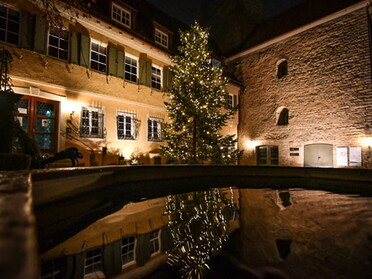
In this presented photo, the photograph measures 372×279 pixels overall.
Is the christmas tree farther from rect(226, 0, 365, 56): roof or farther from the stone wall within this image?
rect(226, 0, 365, 56): roof

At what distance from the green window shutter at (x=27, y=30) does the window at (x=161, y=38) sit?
6317 mm

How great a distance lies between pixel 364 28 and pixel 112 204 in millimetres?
15873

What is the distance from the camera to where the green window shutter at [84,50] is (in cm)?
928

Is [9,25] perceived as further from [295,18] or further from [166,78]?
[295,18]

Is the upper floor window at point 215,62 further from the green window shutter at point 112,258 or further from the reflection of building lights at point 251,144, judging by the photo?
the green window shutter at point 112,258

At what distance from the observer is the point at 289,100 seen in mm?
15367

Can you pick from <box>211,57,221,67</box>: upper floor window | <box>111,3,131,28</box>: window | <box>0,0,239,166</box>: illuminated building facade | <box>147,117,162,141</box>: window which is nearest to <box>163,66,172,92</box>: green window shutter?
<box>0,0,239,166</box>: illuminated building facade

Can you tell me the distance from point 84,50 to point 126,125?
12.1ft

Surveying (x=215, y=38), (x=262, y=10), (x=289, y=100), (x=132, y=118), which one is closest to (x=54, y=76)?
(x=132, y=118)

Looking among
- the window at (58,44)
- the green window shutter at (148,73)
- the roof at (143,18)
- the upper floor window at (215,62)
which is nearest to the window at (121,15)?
the roof at (143,18)

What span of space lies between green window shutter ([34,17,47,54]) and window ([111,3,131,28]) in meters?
3.52

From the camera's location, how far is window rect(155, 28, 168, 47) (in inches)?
507

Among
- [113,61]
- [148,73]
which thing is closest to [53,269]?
[113,61]

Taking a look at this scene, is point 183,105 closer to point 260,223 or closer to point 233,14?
point 260,223
